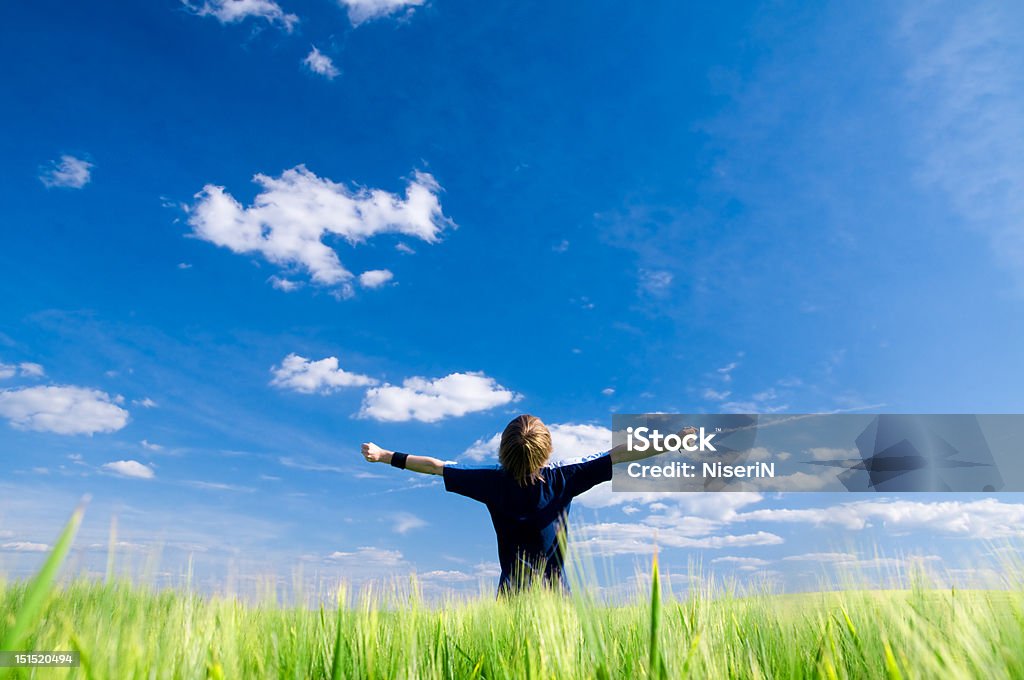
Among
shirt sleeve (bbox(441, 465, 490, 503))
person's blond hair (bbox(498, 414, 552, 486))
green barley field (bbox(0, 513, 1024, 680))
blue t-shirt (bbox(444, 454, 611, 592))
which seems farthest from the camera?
shirt sleeve (bbox(441, 465, 490, 503))

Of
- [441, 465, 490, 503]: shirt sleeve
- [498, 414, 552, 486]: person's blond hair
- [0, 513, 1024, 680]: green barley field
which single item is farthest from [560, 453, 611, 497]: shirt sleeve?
[0, 513, 1024, 680]: green barley field

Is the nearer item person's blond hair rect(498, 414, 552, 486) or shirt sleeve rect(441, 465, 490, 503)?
person's blond hair rect(498, 414, 552, 486)

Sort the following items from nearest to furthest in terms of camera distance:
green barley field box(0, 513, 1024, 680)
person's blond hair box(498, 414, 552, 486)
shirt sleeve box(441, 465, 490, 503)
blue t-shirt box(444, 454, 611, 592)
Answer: green barley field box(0, 513, 1024, 680) → person's blond hair box(498, 414, 552, 486) → blue t-shirt box(444, 454, 611, 592) → shirt sleeve box(441, 465, 490, 503)

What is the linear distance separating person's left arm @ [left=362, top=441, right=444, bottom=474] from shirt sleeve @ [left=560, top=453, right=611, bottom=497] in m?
1.00

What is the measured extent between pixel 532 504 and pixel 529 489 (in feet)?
0.35

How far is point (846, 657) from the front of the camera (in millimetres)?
2287

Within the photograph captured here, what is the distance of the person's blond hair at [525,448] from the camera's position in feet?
15.4

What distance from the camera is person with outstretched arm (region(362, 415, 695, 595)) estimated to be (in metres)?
4.71

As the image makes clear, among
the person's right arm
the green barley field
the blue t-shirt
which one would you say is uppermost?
the person's right arm

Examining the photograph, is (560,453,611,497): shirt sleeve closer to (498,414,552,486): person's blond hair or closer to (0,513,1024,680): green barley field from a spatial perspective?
(498,414,552,486): person's blond hair

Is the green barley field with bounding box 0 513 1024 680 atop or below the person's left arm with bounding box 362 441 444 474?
below

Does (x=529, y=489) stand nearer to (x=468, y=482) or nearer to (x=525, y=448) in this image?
(x=525, y=448)

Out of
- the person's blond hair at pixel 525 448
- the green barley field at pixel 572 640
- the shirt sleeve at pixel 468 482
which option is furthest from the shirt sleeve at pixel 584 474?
the green barley field at pixel 572 640

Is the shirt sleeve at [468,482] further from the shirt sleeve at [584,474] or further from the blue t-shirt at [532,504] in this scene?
the shirt sleeve at [584,474]
